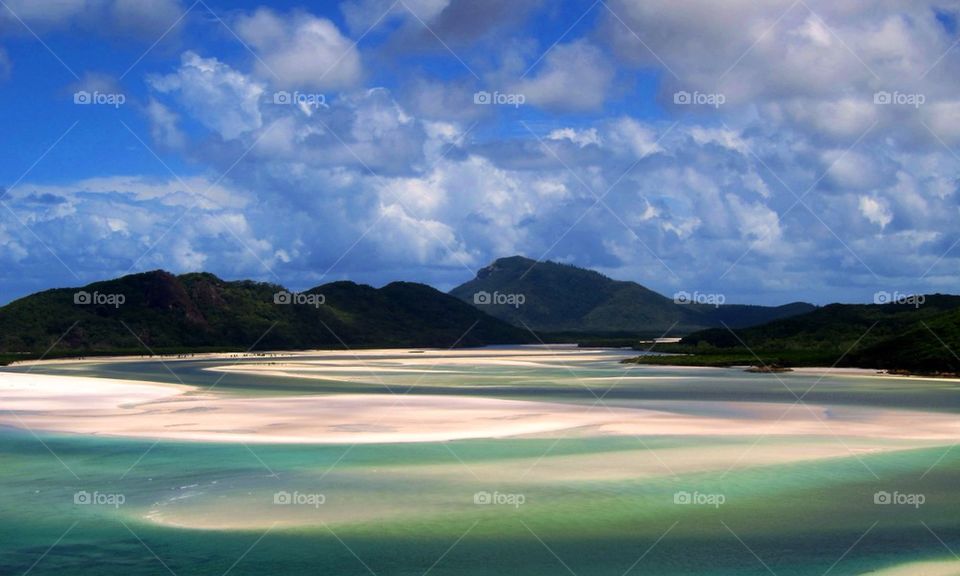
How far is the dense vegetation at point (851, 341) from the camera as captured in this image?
255ft

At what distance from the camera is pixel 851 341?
A: 10688cm

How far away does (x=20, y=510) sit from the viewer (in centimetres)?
2017

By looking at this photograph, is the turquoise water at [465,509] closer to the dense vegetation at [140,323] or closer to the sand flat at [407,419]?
the sand flat at [407,419]

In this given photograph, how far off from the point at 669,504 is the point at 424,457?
8.59m

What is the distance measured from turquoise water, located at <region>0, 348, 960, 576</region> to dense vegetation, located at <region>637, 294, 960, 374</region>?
53.2 m

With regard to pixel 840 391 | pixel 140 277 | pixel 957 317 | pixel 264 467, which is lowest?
pixel 264 467

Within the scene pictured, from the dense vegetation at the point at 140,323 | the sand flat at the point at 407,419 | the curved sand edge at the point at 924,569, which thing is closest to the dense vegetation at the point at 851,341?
the sand flat at the point at 407,419

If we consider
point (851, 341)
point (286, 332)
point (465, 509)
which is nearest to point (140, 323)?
point (286, 332)

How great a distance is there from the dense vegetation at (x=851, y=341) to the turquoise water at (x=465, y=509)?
53.2 m

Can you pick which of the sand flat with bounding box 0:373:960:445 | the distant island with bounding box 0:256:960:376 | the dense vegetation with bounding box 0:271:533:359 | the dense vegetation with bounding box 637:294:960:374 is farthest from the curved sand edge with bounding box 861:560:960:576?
the dense vegetation with bounding box 0:271:533:359

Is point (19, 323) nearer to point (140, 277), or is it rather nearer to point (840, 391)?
point (140, 277)

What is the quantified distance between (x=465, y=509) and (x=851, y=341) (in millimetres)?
96558

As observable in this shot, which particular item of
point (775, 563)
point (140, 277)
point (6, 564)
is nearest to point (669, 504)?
point (775, 563)

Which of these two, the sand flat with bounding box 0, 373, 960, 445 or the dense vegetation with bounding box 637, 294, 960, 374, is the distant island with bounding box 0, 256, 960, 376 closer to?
the dense vegetation with bounding box 637, 294, 960, 374
